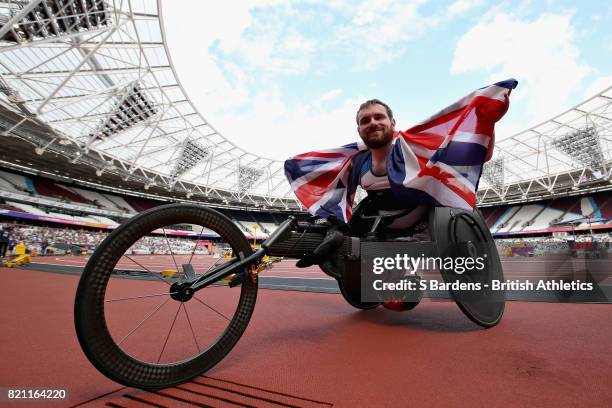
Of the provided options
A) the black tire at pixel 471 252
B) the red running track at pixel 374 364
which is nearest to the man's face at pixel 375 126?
the black tire at pixel 471 252

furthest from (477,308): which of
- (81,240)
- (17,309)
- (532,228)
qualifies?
(532,228)

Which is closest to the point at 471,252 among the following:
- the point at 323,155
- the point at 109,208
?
the point at 323,155

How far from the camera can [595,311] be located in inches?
104

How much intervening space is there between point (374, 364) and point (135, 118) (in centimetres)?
2377

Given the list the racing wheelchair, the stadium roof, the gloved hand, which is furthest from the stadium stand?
the gloved hand

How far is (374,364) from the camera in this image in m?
1.48

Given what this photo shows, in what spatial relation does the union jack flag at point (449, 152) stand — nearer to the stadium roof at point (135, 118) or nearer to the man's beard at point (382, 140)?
the man's beard at point (382, 140)

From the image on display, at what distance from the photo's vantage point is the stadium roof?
12414 millimetres

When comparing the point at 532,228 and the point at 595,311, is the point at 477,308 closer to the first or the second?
the point at 595,311

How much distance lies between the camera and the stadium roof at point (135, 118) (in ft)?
40.7

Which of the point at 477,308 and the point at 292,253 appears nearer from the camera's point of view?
the point at 292,253

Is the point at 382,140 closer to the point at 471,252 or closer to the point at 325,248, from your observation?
the point at 325,248

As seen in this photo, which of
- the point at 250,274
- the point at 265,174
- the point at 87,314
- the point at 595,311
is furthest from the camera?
the point at 265,174

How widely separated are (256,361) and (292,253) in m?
0.61
